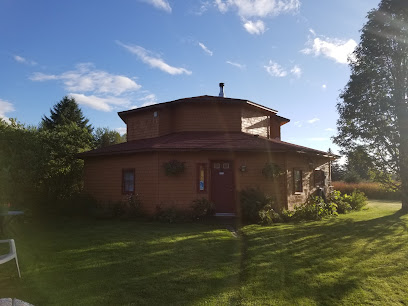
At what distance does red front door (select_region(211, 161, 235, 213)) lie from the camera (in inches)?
498

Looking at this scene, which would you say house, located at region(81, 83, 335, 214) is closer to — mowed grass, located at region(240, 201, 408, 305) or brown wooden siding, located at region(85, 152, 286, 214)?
brown wooden siding, located at region(85, 152, 286, 214)

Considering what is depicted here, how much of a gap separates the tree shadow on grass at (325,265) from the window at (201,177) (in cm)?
329

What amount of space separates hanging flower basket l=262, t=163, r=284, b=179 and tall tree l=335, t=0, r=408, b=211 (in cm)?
589

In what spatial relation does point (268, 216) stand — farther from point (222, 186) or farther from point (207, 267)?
point (207, 267)

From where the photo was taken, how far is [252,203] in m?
11.4

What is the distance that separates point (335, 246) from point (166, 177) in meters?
7.26

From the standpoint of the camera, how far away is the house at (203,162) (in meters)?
12.4

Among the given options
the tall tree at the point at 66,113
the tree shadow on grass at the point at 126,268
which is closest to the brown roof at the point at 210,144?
the tree shadow on grass at the point at 126,268

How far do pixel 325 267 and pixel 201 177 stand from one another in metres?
7.36

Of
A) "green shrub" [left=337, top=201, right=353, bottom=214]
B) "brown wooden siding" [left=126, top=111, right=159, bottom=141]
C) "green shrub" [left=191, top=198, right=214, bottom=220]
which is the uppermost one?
"brown wooden siding" [left=126, top=111, right=159, bottom=141]

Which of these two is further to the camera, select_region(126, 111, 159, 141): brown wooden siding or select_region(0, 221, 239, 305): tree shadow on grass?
select_region(126, 111, 159, 141): brown wooden siding

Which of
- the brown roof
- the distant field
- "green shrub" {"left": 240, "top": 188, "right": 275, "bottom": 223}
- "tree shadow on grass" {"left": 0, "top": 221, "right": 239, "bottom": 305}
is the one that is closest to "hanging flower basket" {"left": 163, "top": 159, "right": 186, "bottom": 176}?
the brown roof

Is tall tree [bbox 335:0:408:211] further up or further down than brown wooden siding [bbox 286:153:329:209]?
further up

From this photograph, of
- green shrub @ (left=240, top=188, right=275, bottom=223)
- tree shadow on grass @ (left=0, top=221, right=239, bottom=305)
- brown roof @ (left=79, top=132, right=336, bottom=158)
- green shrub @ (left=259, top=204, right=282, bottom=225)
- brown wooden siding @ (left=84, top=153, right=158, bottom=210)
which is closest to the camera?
tree shadow on grass @ (left=0, top=221, right=239, bottom=305)
